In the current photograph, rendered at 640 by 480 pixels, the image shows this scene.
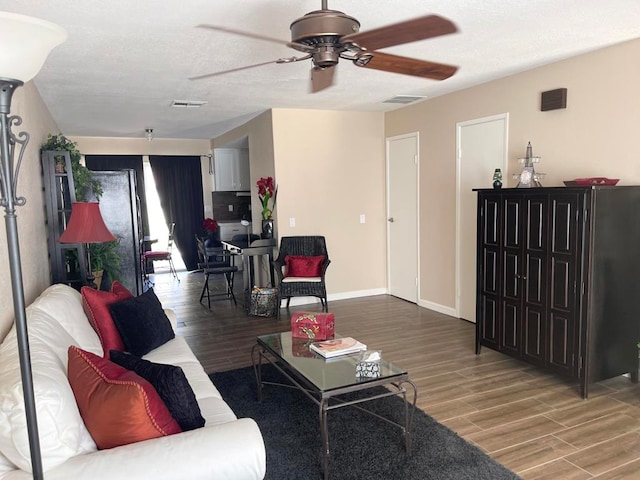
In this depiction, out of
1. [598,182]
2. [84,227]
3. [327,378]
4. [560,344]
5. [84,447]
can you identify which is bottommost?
[560,344]

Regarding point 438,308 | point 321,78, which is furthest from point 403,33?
point 438,308

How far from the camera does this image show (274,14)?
2.78 meters

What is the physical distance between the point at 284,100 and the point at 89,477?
15.3 feet

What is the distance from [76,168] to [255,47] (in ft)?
7.31

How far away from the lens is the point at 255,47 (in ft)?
11.1

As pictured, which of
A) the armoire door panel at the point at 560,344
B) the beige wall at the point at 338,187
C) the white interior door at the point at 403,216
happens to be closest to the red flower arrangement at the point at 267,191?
the beige wall at the point at 338,187

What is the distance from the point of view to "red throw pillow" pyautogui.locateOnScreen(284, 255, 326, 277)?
19.0 ft

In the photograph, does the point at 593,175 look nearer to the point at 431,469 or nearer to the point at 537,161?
the point at 537,161

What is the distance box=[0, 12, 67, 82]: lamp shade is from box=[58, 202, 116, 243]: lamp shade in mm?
2355

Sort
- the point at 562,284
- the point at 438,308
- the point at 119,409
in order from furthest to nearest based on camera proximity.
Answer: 1. the point at 438,308
2. the point at 562,284
3. the point at 119,409

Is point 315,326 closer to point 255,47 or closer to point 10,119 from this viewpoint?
point 255,47

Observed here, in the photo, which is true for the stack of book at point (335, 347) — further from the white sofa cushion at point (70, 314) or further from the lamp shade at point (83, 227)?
the lamp shade at point (83, 227)

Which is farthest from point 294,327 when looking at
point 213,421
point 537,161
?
point 537,161

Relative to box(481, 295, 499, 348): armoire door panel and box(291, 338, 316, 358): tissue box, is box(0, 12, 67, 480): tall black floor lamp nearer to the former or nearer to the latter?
box(291, 338, 316, 358): tissue box
